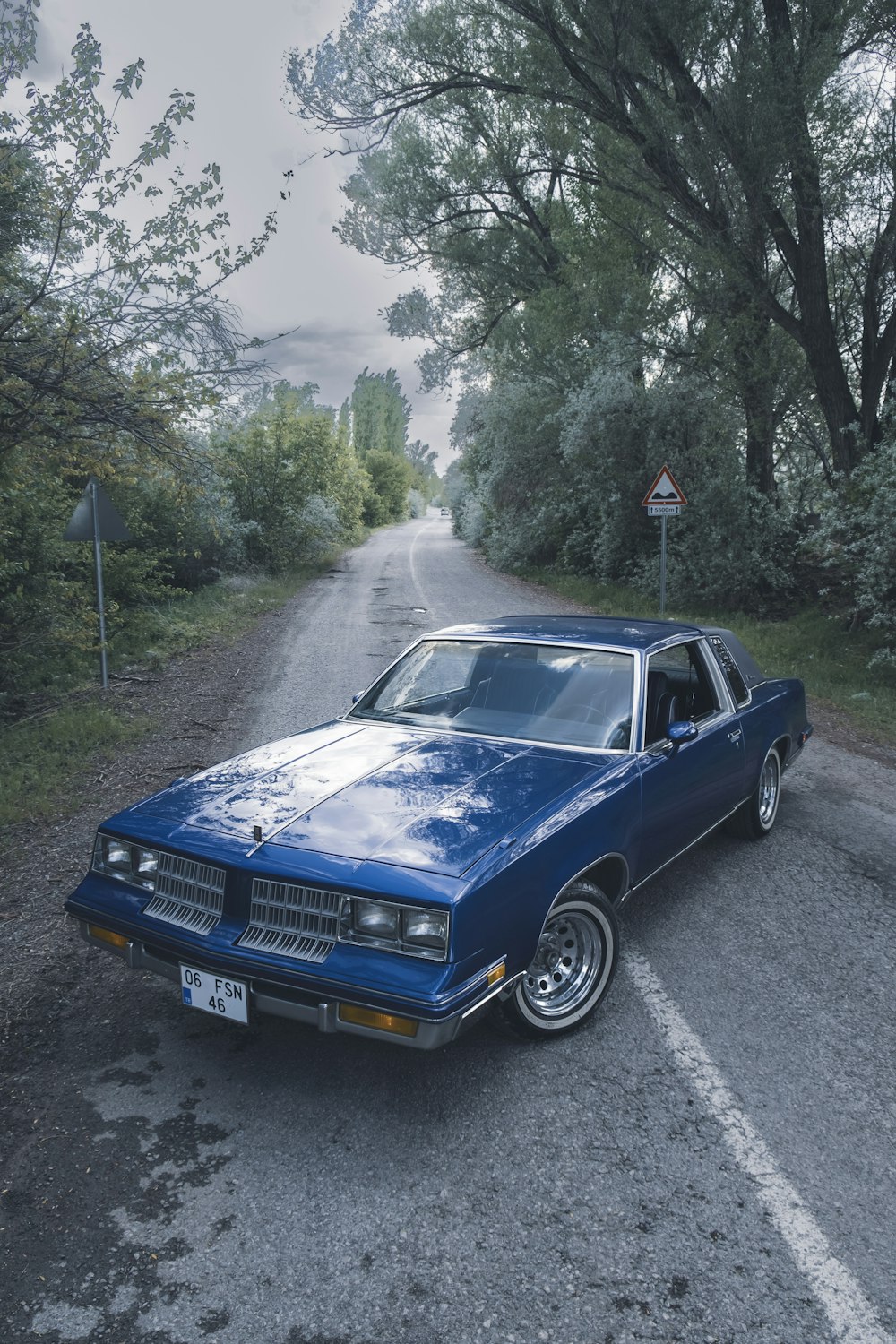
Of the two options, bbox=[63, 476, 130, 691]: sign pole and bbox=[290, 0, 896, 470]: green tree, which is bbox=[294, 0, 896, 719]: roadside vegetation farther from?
bbox=[63, 476, 130, 691]: sign pole

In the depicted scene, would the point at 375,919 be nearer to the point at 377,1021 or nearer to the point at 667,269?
the point at 377,1021

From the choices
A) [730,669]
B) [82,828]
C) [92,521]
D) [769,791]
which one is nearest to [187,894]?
[82,828]

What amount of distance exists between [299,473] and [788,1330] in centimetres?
2377

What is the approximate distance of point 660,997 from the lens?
12.3 ft

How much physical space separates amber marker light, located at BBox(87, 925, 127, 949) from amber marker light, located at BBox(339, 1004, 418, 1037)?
3.42ft

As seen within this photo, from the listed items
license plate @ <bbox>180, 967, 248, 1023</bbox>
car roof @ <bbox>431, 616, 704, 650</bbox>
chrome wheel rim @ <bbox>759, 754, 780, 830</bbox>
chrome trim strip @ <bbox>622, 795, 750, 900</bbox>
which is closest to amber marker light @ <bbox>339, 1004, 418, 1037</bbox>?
license plate @ <bbox>180, 967, 248, 1023</bbox>

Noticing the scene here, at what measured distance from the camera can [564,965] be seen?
11.6 feet

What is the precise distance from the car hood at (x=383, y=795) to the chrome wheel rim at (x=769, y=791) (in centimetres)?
209

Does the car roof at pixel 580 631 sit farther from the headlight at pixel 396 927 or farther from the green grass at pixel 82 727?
the green grass at pixel 82 727

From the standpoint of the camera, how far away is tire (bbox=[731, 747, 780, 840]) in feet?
17.9

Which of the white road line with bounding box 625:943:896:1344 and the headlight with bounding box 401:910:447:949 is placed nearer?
the white road line with bounding box 625:943:896:1344

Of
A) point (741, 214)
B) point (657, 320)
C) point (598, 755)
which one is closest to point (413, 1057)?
point (598, 755)

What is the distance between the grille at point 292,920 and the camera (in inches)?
117

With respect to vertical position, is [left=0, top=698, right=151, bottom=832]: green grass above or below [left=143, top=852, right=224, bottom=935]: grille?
below
